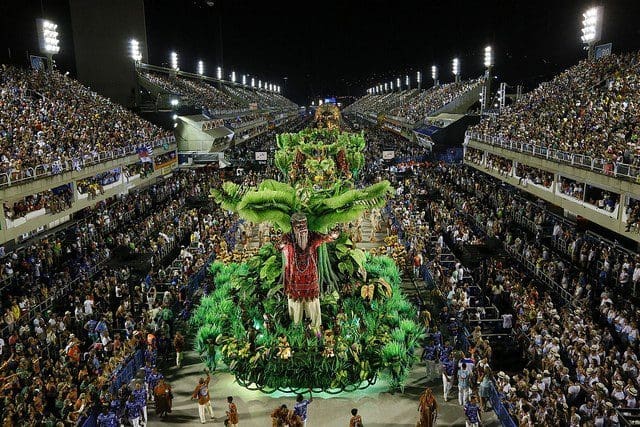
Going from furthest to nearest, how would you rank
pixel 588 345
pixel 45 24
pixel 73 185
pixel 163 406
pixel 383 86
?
pixel 383 86 → pixel 45 24 → pixel 73 185 → pixel 588 345 → pixel 163 406

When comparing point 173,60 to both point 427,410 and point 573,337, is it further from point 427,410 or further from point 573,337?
point 427,410

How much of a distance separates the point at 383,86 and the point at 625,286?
18344 centimetres

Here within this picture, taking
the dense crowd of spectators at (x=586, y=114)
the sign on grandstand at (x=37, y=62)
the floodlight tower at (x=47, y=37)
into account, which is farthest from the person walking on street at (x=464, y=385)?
the floodlight tower at (x=47, y=37)

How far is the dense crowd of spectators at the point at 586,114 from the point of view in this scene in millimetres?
23406

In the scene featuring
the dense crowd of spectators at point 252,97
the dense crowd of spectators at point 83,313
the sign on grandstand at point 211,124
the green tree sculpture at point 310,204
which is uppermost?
the dense crowd of spectators at point 252,97

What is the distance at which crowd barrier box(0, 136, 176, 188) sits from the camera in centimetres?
2060

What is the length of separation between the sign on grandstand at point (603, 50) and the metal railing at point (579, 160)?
15.4 m

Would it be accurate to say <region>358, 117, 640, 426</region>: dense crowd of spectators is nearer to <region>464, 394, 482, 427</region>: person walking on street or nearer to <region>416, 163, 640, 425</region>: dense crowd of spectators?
<region>416, 163, 640, 425</region>: dense crowd of spectators

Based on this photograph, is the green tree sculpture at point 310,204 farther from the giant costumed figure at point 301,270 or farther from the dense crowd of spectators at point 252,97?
the dense crowd of spectators at point 252,97

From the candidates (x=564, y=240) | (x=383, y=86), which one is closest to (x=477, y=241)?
(x=564, y=240)

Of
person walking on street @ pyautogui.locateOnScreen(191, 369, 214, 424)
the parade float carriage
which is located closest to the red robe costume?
the parade float carriage

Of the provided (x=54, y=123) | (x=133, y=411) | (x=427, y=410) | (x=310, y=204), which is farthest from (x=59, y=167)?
(x=427, y=410)

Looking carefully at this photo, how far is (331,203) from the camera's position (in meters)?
14.7

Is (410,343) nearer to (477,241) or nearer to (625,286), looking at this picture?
(625,286)
